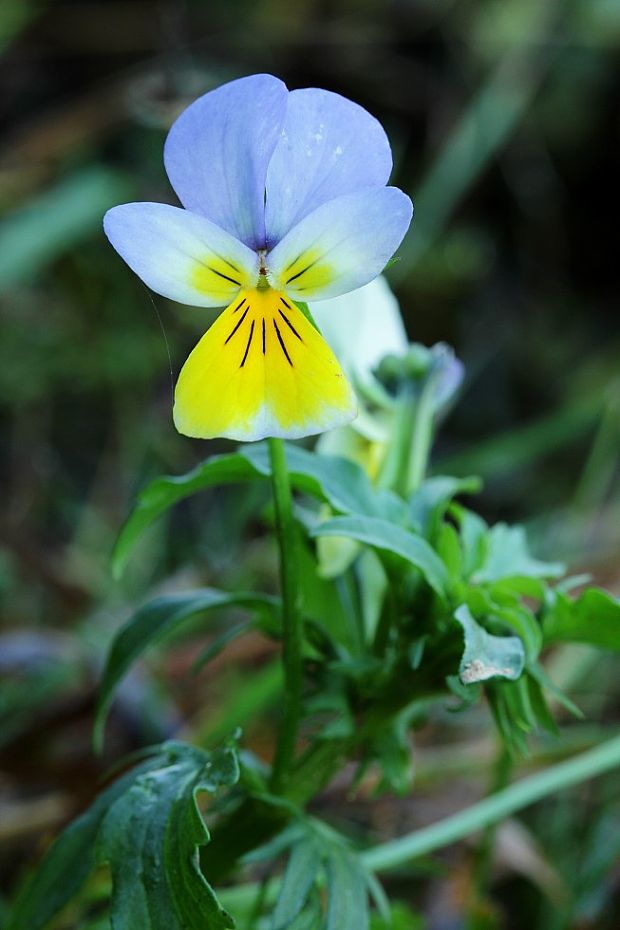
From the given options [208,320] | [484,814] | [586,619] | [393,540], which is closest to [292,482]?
[393,540]

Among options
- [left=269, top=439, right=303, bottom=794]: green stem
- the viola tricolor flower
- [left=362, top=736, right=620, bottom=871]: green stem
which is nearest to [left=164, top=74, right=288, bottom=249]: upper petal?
the viola tricolor flower

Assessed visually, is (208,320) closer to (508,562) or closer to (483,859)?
(483,859)

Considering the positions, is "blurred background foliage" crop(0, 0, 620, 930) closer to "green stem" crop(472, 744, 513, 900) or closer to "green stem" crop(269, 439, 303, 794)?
"green stem" crop(472, 744, 513, 900)

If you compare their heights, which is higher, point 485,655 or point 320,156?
point 320,156

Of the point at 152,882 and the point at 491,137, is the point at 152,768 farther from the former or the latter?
the point at 491,137

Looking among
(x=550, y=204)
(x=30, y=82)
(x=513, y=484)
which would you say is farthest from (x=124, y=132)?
(x=513, y=484)

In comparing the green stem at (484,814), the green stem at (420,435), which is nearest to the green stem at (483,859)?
the green stem at (484,814)

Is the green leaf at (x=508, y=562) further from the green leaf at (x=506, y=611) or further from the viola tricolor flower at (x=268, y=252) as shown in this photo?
the viola tricolor flower at (x=268, y=252)
